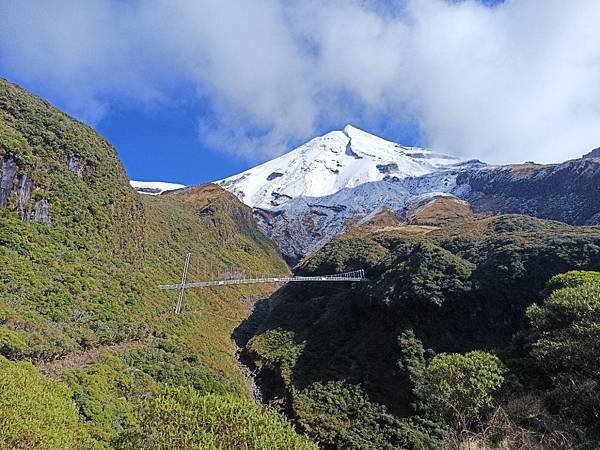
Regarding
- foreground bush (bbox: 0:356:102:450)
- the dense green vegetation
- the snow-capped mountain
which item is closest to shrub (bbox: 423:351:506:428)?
the dense green vegetation

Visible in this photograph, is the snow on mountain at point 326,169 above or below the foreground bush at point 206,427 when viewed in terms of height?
above

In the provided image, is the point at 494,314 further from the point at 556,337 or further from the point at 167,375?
the point at 167,375

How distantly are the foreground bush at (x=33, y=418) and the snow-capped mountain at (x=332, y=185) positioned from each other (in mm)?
97203

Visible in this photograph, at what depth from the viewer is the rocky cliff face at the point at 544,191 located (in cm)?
7006

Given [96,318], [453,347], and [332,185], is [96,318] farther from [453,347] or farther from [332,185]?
[332,185]

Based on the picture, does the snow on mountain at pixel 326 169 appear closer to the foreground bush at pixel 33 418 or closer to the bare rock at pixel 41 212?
the bare rock at pixel 41 212

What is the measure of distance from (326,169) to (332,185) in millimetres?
12166

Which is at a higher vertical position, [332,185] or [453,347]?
[332,185]

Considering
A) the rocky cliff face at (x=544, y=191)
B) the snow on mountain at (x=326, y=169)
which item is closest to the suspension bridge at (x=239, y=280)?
the rocky cliff face at (x=544, y=191)

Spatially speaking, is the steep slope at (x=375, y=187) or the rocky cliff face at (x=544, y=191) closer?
the rocky cliff face at (x=544, y=191)

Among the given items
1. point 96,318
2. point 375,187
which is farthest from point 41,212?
point 375,187

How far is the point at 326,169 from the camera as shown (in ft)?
545

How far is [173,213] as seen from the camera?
66.6 meters

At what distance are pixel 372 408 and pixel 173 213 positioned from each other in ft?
159
